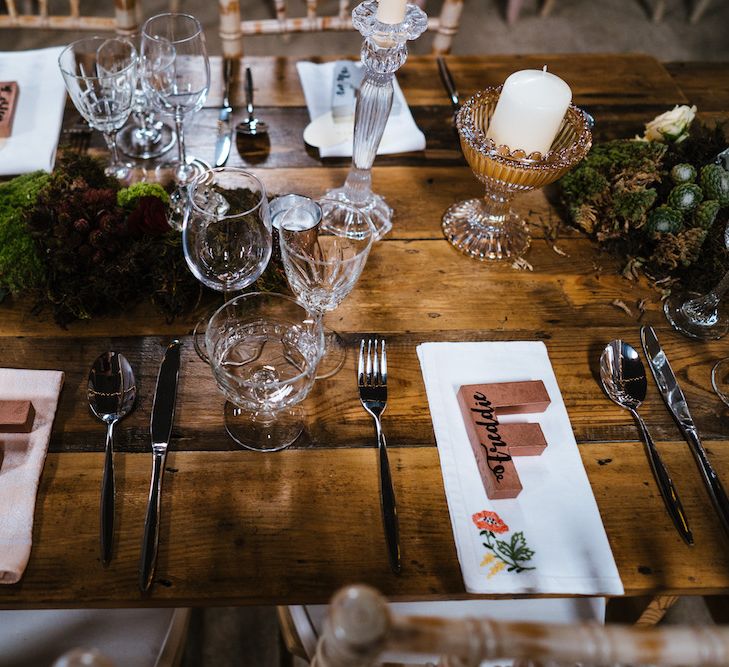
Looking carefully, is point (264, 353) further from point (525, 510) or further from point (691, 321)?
point (691, 321)

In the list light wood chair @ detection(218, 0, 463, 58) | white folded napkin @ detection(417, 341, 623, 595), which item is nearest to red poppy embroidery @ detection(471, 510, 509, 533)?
white folded napkin @ detection(417, 341, 623, 595)

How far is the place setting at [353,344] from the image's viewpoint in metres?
0.74

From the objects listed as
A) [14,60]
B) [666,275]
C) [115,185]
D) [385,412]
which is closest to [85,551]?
[385,412]

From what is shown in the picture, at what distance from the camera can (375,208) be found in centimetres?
111

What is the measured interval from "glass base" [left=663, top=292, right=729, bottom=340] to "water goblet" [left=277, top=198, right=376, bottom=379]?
1.59 ft

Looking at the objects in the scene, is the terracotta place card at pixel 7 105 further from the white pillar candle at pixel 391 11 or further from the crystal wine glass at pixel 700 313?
the crystal wine glass at pixel 700 313

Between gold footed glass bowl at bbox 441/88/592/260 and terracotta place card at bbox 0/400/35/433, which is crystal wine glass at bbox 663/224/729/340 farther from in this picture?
terracotta place card at bbox 0/400/35/433

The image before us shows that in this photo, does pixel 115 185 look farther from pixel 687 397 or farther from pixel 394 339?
pixel 687 397

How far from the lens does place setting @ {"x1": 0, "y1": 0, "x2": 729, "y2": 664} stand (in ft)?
2.44

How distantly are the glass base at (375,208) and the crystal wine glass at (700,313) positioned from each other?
0.46 metres

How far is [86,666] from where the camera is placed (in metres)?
0.36

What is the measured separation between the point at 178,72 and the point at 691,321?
95 centimetres

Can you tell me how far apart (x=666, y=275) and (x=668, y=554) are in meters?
0.48

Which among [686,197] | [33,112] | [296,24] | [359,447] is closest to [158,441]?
[359,447]
